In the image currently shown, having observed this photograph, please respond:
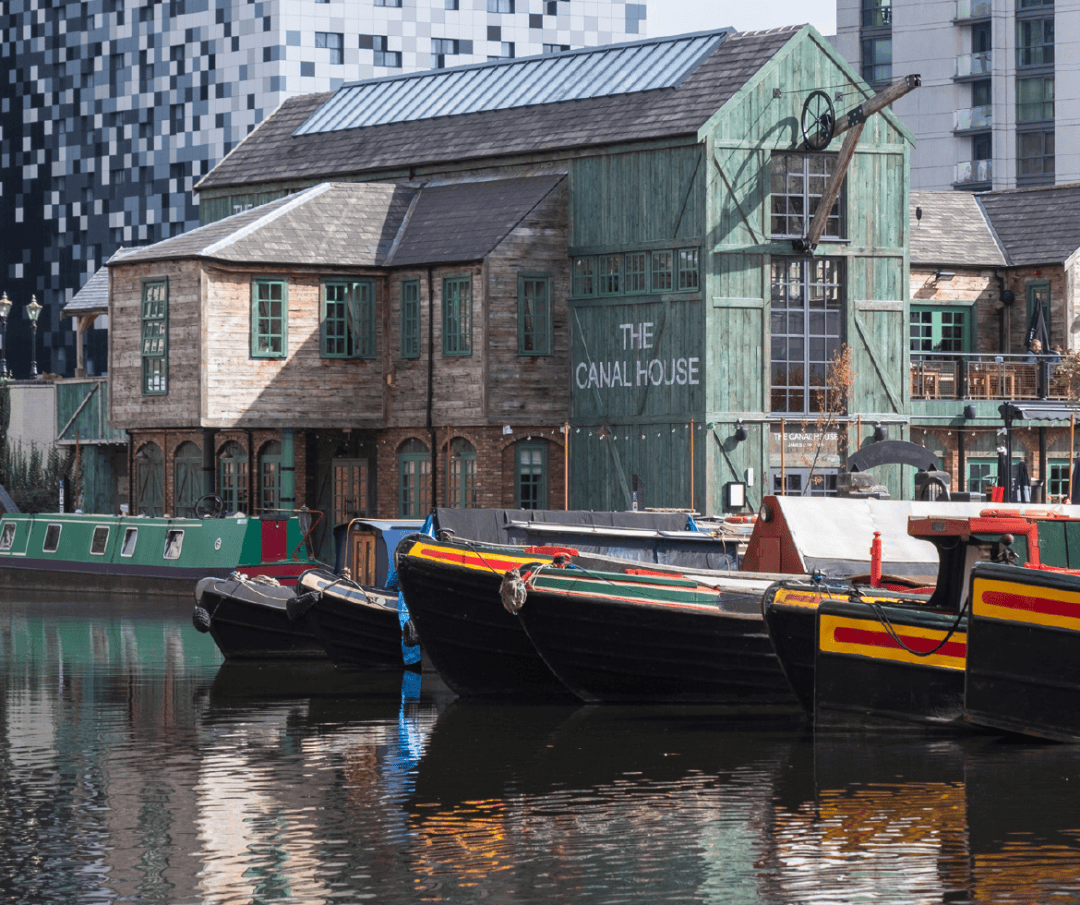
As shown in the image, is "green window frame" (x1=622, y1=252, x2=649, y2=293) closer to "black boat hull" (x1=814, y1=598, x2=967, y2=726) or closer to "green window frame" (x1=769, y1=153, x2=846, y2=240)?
"green window frame" (x1=769, y1=153, x2=846, y2=240)

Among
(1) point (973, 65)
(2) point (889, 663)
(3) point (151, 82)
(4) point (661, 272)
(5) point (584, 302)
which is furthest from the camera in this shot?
(3) point (151, 82)

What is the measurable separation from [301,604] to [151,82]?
75.9 m

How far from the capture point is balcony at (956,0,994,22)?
97000mm

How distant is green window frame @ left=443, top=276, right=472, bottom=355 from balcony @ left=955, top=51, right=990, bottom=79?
188 feet

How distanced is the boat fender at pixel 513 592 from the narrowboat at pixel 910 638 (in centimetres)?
373

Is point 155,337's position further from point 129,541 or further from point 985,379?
point 985,379

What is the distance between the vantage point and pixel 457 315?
47000 millimetres

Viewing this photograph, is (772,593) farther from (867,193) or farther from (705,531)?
(867,193)

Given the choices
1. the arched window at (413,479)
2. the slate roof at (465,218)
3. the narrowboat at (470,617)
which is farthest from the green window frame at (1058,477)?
the narrowboat at (470,617)

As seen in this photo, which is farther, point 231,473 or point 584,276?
point 231,473

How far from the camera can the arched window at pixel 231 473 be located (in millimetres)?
50844

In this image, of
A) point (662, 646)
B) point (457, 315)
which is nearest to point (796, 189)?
point (457, 315)

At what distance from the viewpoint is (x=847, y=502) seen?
30.1 meters

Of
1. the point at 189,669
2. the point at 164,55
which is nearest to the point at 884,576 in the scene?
the point at 189,669
